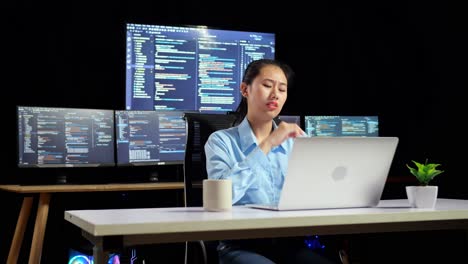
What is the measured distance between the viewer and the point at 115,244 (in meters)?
1.46

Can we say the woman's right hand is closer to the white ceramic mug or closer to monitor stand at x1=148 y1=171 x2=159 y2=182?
the white ceramic mug

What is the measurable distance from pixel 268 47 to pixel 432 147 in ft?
5.33

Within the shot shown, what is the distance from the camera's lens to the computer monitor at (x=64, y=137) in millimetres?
4363

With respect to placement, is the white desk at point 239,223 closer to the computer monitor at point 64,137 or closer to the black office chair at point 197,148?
the black office chair at point 197,148

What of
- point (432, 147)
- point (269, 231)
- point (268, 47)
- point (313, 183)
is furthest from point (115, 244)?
point (432, 147)

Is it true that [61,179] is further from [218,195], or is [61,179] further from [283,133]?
[218,195]

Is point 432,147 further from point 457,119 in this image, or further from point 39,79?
point 39,79

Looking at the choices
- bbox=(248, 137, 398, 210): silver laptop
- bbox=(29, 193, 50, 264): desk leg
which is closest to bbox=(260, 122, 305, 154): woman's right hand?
bbox=(248, 137, 398, 210): silver laptop

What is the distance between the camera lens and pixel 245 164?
222 centimetres

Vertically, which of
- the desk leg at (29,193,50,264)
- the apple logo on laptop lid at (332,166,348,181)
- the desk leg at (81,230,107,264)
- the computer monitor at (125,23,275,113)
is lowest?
the desk leg at (29,193,50,264)

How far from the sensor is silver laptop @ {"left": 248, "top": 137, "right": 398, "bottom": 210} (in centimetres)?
178

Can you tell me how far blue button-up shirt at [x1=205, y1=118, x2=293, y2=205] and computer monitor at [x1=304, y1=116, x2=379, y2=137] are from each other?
2.68 m

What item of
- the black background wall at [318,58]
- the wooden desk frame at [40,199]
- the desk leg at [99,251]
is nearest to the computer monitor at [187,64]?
the black background wall at [318,58]

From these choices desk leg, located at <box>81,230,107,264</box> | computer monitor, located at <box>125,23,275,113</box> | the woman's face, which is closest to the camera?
desk leg, located at <box>81,230,107,264</box>
